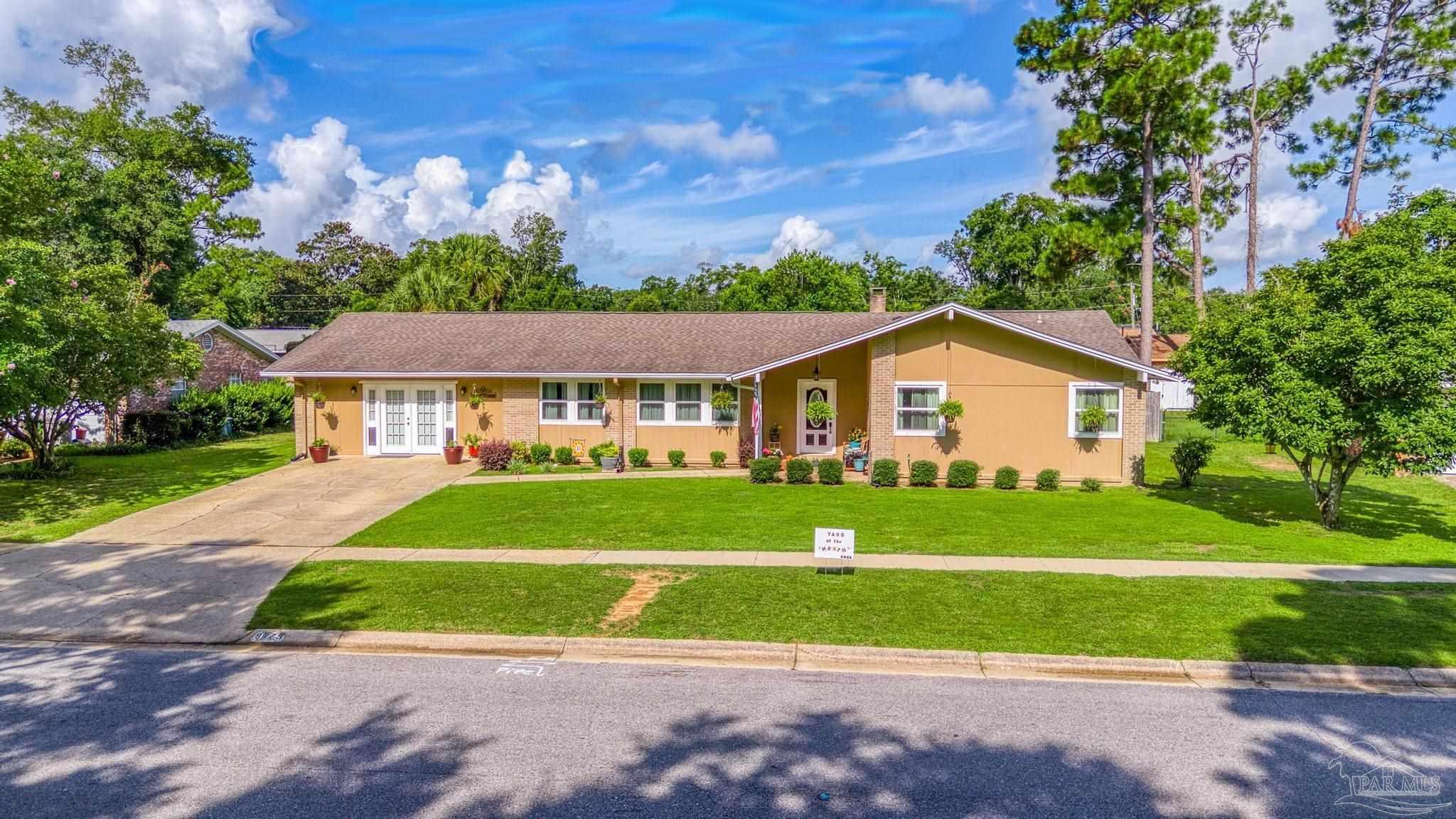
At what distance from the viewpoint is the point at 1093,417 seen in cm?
1831

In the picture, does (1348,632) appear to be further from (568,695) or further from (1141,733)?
(568,695)

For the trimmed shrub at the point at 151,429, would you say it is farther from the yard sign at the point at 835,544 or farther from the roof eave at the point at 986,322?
the yard sign at the point at 835,544

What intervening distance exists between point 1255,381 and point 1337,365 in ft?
4.11

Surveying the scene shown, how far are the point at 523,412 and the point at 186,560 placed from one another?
431 inches

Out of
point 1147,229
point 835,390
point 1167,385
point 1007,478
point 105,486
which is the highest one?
point 1147,229

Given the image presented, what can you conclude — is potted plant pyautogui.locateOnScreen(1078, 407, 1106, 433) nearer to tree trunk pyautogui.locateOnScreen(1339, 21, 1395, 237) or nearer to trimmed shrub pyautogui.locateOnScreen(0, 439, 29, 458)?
tree trunk pyautogui.locateOnScreen(1339, 21, 1395, 237)

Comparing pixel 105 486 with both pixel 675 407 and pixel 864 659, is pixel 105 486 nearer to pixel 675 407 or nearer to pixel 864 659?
pixel 675 407

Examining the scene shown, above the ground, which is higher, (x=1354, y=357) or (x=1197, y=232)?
(x=1197, y=232)

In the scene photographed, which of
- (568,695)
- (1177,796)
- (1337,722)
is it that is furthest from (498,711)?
(1337,722)

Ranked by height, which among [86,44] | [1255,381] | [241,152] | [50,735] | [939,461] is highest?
[86,44]

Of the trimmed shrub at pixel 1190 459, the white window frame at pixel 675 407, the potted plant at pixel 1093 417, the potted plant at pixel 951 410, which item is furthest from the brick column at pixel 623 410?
the trimmed shrub at pixel 1190 459

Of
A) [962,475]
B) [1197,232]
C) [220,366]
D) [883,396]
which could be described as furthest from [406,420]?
[1197,232]

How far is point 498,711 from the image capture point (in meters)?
6.56

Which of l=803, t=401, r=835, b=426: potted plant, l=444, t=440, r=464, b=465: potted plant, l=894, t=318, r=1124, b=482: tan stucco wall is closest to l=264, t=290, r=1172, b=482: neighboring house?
l=894, t=318, r=1124, b=482: tan stucco wall
